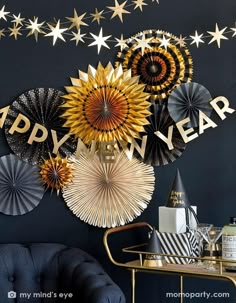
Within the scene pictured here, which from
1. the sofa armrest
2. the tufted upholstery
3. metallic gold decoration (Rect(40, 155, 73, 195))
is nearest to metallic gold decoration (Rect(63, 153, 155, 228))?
metallic gold decoration (Rect(40, 155, 73, 195))

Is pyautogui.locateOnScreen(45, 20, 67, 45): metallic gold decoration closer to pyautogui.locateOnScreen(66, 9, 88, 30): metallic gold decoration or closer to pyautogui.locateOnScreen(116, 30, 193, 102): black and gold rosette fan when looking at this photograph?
pyautogui.locateOnScreen(66, 9, 88, 30): metallic gold decoration

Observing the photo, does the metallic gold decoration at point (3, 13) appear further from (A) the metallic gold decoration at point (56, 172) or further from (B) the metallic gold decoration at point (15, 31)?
(A) the metallic gold decoration at point (56, 172)

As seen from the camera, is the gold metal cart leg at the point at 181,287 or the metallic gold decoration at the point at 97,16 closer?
the gold metal cart leg at the point at 181,287

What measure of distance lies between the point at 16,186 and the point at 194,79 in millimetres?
1151

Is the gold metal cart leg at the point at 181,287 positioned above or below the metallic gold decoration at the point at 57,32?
below

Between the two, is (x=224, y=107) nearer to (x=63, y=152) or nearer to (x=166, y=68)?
(x=166, y=68)

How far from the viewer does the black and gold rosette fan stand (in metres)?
2.89

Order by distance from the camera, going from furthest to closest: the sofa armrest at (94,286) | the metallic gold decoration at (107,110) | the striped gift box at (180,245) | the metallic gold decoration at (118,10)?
the metallic gold decoration at (107,110) → the metallic gold decoration at (118,10) → the striped gift box at (180,245) → the sofa armrest at (94,286)

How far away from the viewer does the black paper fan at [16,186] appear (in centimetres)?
291

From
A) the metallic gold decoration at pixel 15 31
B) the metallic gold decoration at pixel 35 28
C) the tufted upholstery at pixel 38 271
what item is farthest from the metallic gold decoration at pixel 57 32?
the tufted upholstery at pixel 38 271

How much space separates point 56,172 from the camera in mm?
2885

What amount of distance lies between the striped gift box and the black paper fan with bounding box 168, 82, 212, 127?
2.19 ft

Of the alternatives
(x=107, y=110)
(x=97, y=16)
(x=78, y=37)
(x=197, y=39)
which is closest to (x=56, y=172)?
(x=107, y=110)

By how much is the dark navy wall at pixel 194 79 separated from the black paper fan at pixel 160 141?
5 centimetres
